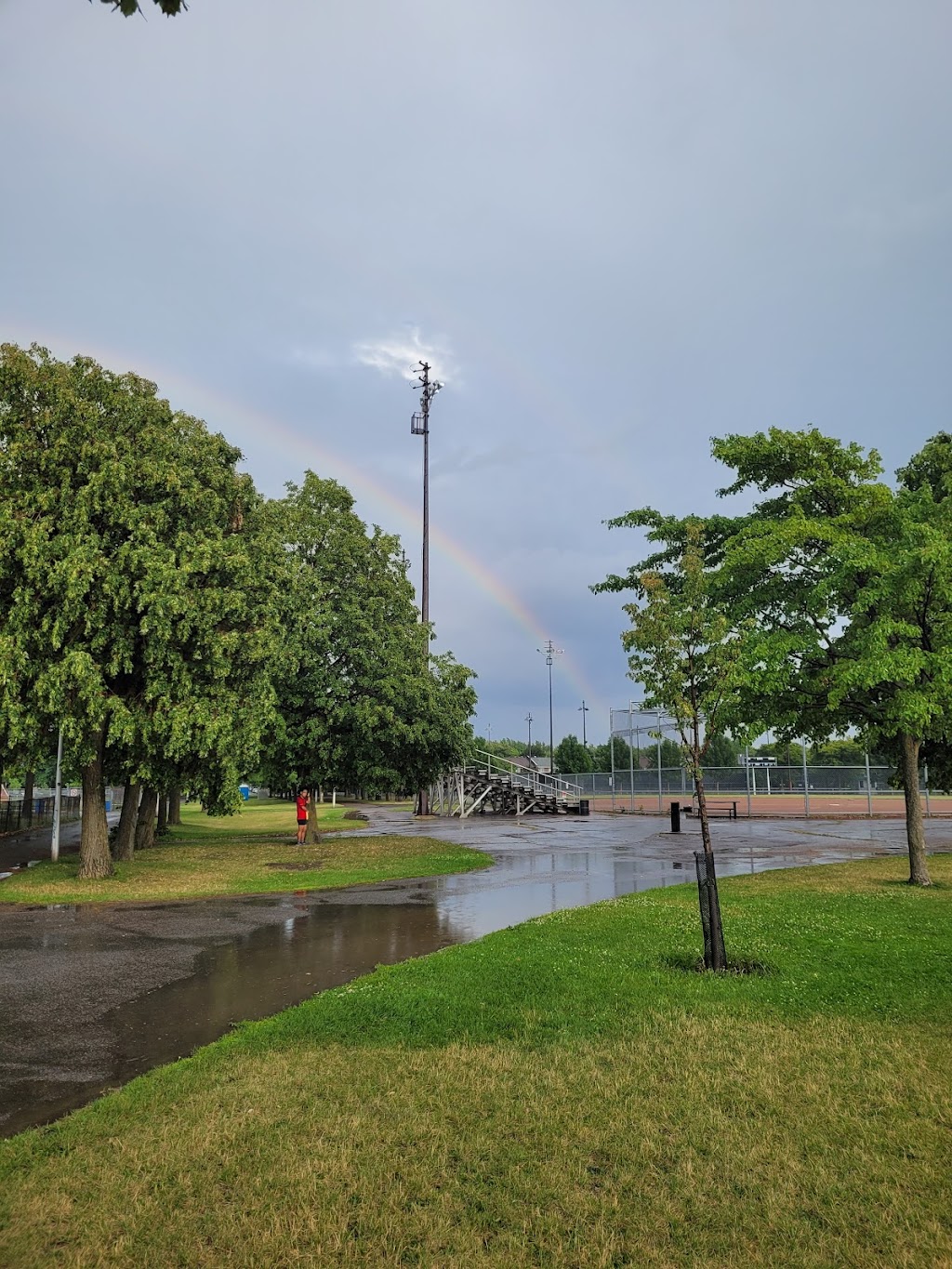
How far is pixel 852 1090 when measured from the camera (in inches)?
196

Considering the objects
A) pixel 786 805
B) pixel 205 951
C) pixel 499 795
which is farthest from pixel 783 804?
pixel 205 951

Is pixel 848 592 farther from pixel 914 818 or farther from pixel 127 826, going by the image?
pixel 127 826

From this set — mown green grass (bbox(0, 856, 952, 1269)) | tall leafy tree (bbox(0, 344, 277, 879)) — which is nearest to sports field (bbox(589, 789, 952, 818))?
tall leafy tree (bbox(0, 344, 277, 879))

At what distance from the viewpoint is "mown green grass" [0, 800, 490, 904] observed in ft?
48.8

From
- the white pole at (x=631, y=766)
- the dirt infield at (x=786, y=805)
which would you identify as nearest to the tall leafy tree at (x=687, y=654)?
the dirt infield at (x=786, y=805)

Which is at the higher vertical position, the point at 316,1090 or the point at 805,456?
the point at 805,456

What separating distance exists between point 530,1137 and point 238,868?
1539cm

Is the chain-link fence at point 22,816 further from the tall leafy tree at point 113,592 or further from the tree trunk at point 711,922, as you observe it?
the tree trunk at point 711,922

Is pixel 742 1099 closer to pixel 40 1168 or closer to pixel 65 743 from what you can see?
pixel 40 1168

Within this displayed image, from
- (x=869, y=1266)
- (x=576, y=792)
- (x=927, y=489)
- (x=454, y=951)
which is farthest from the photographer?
(x=576, y=792)

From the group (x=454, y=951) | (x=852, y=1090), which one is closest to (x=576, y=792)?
(x=454, y=951)

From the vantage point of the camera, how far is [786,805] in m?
46.8

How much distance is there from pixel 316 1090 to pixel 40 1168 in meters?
1.51

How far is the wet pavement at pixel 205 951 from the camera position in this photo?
617 cm
